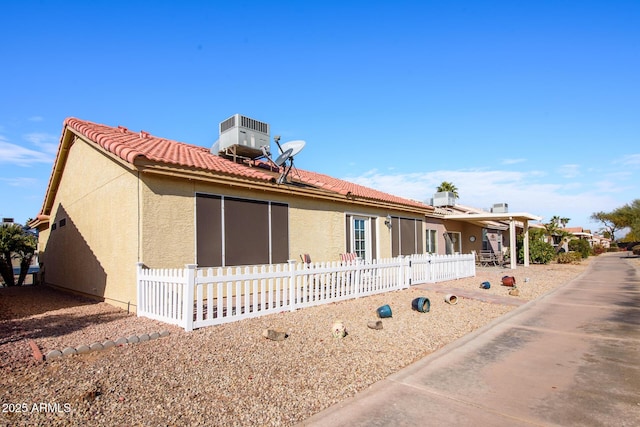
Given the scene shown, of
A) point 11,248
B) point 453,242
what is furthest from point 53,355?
point 453,242

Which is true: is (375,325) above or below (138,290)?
below

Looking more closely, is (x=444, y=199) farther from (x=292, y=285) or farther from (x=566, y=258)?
(x=292, y=285)

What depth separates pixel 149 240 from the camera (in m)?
7.40

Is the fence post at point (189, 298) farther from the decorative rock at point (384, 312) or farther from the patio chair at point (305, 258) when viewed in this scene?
the patio chair at point (305, 258)

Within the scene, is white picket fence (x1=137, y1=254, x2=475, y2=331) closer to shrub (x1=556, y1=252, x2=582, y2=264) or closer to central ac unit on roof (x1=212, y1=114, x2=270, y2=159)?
central ac unit on roof (x1=212, y1=114, x2=270, y2=159)

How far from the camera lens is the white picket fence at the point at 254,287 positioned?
596 centimetres

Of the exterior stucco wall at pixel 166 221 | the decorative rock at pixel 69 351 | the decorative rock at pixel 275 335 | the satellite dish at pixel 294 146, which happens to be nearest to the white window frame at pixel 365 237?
the satellite dish at pixel 294 146

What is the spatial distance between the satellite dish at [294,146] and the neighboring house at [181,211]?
0.20m

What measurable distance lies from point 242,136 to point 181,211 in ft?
12.4

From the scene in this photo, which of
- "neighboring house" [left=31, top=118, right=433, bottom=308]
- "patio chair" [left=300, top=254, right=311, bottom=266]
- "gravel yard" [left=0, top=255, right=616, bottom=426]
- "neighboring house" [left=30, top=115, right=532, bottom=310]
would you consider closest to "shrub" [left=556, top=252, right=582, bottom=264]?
"neighboring house" [left=30, top=115, right=532, bottom=310]

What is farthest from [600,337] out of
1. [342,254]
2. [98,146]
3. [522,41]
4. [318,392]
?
[98,146]

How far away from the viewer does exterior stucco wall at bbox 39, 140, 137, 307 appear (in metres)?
7.80

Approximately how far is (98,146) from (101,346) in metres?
6.04

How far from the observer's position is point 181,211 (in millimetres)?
7957
